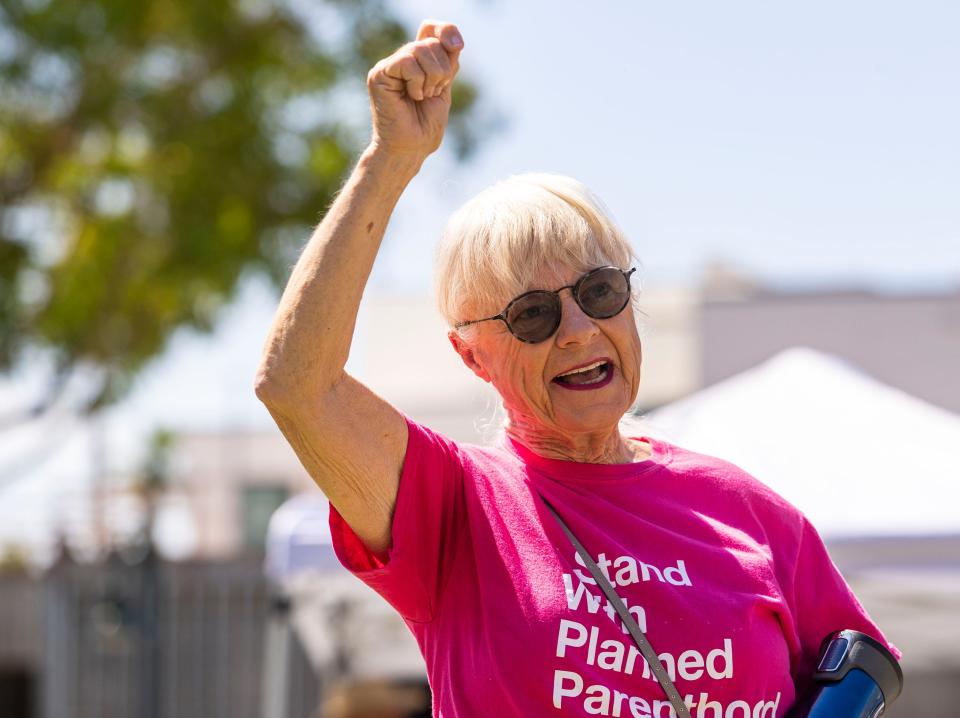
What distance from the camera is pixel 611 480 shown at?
1849 millimetres

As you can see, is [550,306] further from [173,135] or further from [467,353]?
[173,135]

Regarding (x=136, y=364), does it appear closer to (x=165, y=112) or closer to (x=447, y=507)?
(x=165, y=112)

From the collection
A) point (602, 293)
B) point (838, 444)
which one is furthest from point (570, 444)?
point (838, 444)

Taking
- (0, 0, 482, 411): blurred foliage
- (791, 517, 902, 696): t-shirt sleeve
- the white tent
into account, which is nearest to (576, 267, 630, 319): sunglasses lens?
(791, 517, 902, 696): t-shirt sleeve

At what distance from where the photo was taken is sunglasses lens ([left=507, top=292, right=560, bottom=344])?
180 cm

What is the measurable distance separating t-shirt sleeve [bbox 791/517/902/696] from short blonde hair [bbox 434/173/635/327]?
18.6 inches

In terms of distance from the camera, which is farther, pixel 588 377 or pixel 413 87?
pixel 588 377

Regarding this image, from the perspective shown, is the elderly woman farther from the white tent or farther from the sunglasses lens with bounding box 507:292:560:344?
the white tent

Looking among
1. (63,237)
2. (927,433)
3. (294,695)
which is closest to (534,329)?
(927,433)

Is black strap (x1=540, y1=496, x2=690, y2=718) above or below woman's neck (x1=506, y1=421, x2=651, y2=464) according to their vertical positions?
below

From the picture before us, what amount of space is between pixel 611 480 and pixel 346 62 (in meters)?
8.95

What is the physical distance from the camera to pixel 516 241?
1.80 meters

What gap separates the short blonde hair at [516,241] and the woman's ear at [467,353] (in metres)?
0.02

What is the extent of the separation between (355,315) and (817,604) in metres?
0.76
